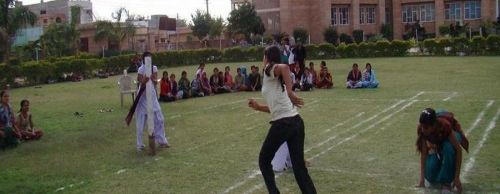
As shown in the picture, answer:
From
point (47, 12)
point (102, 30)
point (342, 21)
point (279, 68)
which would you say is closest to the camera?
point (279, 68)

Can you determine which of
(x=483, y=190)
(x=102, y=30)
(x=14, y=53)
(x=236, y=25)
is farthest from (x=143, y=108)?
(x=236, y=25)

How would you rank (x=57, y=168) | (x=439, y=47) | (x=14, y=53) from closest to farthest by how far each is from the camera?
(x=57, y=168) → (x=439, y=47) → (x=14, y=53)

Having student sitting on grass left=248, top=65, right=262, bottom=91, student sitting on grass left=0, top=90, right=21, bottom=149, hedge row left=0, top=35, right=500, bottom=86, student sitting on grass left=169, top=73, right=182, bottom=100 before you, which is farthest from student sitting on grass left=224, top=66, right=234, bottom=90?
hedge row left=0, top=35, right=500, bottom=86

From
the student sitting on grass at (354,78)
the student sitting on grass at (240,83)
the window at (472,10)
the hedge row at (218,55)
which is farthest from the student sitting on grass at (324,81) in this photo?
the window at (472,10)

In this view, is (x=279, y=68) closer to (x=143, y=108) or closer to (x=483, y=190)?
(x=483, y=190)

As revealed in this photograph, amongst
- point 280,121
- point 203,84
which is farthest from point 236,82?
point 280,121

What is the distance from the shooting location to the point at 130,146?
10164 mm

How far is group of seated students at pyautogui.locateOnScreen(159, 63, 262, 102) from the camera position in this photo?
17.7 m

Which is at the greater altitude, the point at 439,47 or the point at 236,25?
the point at 236,25

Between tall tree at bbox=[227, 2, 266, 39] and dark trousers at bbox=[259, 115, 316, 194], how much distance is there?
54.5m

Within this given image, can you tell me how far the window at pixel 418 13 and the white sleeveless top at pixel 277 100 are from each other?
58.7 metres

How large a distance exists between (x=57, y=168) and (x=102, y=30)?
47129 millimetres

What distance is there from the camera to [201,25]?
219 feet

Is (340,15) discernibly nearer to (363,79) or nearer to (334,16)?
(334,16)
